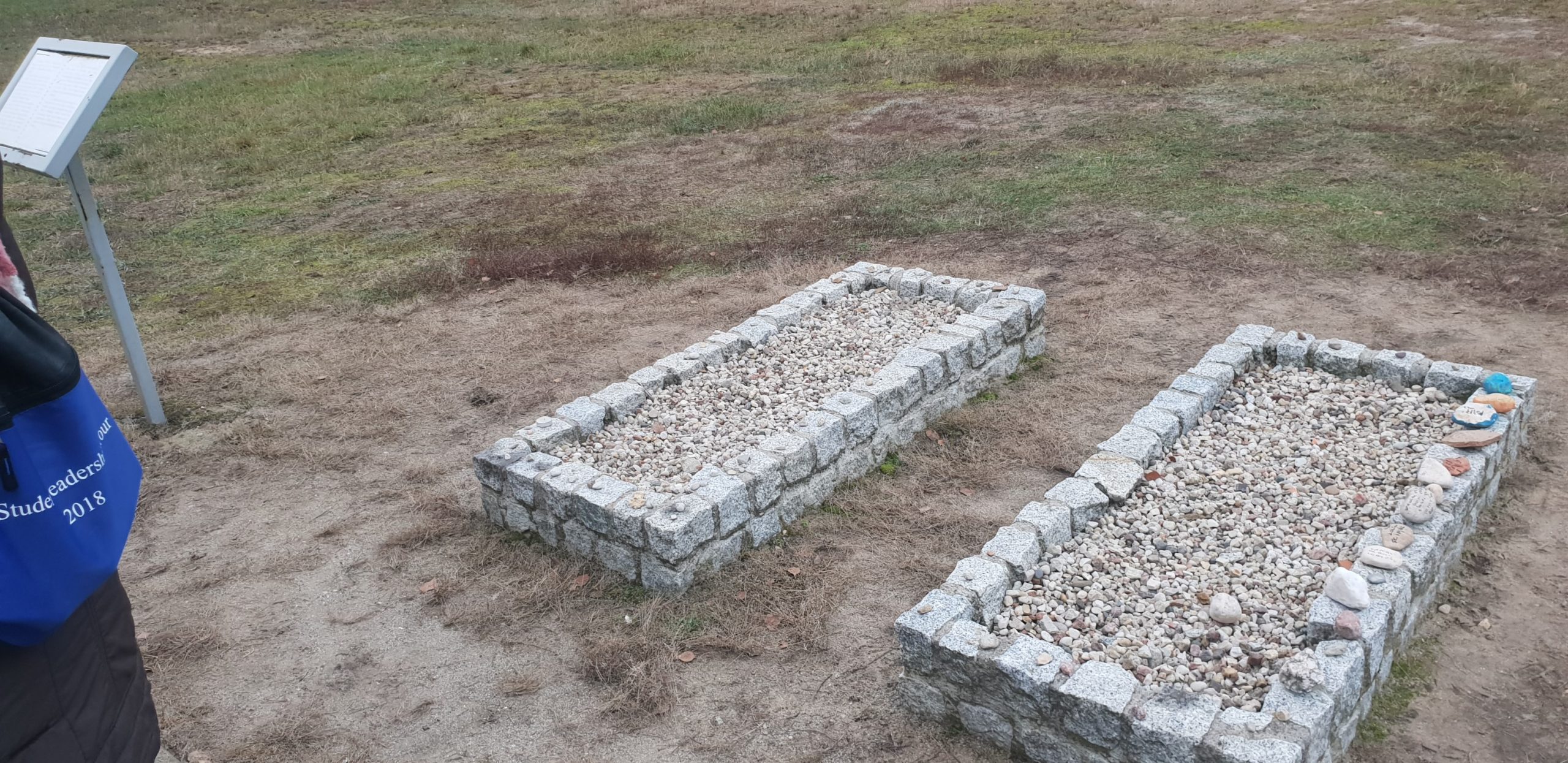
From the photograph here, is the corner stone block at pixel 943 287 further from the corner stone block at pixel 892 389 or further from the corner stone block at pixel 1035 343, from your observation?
the corner stone block at pixel 892 389

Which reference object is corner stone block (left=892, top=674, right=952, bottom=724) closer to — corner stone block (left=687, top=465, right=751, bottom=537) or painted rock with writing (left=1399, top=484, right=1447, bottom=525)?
corner stone block (left=687, top=465, right=751, bottom=537)

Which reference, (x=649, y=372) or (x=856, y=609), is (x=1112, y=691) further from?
(x=649, y=372)

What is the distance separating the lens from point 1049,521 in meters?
5.26

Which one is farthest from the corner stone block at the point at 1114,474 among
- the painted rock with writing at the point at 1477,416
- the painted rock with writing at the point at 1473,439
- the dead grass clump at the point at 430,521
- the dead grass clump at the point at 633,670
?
the dead grass clump at the point at 430,521

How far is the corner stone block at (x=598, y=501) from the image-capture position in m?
5.67

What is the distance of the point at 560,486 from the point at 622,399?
3.60 feet

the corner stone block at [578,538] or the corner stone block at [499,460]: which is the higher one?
the corner stone block at [499,460]

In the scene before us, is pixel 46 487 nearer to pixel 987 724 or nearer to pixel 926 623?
pixel 926 623

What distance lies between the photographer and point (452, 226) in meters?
11.9

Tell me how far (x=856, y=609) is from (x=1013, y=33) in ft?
54.5

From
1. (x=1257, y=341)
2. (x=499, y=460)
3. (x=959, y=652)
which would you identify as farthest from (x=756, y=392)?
(x=1257, y=341)

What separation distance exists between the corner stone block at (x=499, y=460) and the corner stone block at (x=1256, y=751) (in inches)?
160

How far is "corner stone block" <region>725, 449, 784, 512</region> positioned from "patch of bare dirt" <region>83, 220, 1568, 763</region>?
12.7 inches

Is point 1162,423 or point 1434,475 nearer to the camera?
point 1434,475
